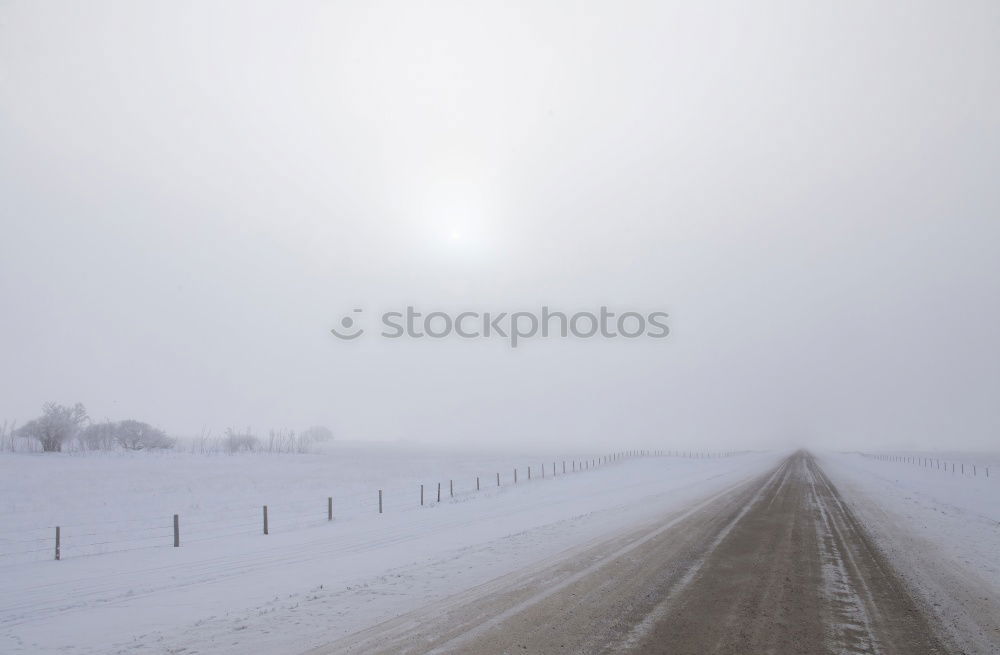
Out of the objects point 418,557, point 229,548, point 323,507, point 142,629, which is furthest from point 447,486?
point 142,629

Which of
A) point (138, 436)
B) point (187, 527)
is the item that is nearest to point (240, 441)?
point (138, 436)

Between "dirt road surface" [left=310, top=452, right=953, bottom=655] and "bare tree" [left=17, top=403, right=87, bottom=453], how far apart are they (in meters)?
104

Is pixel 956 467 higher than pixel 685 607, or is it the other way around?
pixel 685 607

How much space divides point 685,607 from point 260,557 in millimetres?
10481

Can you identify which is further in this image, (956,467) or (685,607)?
(956,467)

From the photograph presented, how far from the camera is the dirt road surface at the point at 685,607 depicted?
709cm

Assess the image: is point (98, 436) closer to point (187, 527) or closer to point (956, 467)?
point (187, 527)

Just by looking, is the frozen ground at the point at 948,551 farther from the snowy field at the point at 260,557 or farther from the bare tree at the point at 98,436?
the bare tree at the point at 98,436

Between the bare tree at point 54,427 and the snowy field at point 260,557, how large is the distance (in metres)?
70.2

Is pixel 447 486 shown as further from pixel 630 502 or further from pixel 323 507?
pixel 630 502

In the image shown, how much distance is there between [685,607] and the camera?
8500 millimetres

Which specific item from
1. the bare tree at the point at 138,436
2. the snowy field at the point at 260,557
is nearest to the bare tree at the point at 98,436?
the bare tree at the point at 138,436

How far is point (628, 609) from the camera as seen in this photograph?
8398 mm

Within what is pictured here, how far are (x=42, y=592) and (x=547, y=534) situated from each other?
10.6m
